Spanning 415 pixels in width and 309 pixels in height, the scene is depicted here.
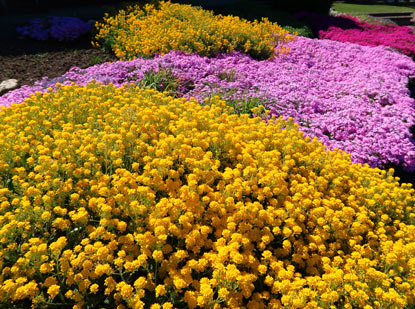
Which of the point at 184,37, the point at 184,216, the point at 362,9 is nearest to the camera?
the point at 184,216

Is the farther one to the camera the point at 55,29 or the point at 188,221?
the point at 55,29

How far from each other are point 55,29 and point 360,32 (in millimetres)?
13063

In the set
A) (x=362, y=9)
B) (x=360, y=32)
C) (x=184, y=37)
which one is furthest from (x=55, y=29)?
(x=362, y=9)

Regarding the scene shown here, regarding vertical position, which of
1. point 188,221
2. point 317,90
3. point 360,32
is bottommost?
point 360,32

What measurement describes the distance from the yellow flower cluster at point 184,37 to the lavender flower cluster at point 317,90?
1.63 ft

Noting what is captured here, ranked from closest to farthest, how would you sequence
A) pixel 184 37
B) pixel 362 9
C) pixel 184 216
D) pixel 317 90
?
1. pixel 184 216
2. pixel 317 90
3. pixel 184 37
4. pixel 362 9

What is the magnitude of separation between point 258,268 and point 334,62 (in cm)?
Result: 888

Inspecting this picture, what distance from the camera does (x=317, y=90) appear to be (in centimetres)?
812

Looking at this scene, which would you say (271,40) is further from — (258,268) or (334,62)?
(258,268)

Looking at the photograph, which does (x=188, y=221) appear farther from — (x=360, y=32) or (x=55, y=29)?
(x=360, y=32)

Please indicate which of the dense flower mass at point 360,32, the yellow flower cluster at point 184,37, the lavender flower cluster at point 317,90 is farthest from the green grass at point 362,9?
the lavender flower cluster at point 317,90

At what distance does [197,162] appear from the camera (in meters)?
3.61

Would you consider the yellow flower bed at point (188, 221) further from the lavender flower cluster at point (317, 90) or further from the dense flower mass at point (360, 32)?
the dense flower mass at point (360, 32)

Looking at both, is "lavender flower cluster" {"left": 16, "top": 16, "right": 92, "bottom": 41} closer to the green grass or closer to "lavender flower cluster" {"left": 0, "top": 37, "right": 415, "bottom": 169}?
"lavender flower cluster" {"left": 0, "top": 37, "right": 415, "bottom": 169}
